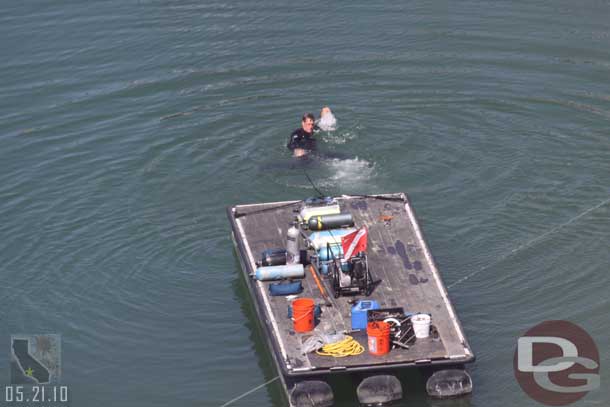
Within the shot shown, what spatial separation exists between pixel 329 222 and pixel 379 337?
4.65 metres

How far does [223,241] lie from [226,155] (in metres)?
4.15

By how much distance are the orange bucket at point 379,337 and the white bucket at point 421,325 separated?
2.00ft

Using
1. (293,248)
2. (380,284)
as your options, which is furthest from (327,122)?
(380,284)

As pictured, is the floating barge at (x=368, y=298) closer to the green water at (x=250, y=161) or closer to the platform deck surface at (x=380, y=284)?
the platform deck surface at (x=380, y=284)

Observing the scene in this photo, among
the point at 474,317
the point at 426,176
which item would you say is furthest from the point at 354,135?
the point at 474,317

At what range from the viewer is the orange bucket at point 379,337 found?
67.0 feet

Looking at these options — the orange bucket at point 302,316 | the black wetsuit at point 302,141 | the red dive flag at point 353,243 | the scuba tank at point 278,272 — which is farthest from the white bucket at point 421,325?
the black wetsuit at point 302,141

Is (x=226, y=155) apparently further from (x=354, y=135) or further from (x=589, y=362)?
(x=589, y=362)

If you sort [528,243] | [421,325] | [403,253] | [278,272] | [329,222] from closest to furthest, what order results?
[421,325] < [278,272] < [403,253] < [329,222] < [528,243]

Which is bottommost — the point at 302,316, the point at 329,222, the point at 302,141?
the point at 302,316

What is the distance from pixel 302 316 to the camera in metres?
21.2

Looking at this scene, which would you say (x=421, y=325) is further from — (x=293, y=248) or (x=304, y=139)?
(x=304, y=139)

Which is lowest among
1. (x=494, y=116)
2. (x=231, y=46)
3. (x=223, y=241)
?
(x=223, y=241)

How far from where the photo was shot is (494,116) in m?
31.8
